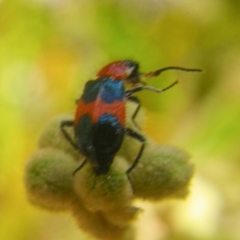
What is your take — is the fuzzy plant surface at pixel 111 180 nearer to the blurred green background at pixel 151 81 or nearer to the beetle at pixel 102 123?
the beetle at pixel 102 123

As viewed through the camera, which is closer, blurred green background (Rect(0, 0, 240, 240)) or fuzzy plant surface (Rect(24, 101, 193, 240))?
fuzzy plant surface (Rect(24, 101, 193, 240))

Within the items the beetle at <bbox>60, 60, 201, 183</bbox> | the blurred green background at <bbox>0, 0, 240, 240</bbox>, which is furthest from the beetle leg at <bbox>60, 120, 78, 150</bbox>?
the blurred green background at <bbox>0, 0, 240, 240</bbox>

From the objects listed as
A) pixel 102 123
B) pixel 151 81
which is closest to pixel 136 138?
pixel 102 123

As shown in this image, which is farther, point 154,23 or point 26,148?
point 154,23

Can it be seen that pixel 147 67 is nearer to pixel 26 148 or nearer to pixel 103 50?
pixel 103 50

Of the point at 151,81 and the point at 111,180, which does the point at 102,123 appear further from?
the point at 151,81

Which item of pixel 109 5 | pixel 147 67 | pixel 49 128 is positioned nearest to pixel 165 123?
pixel 147 67

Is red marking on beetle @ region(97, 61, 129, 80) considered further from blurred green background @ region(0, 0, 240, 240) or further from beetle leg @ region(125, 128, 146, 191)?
blurred green background @ region(0, 0, 240, 240)
